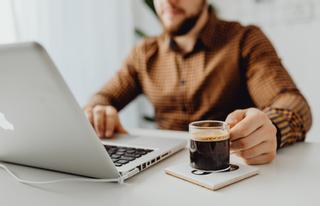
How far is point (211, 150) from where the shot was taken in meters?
0.71

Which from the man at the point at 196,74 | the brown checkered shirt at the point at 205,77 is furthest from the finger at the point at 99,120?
the brown checkered shirt at the point at 205,77

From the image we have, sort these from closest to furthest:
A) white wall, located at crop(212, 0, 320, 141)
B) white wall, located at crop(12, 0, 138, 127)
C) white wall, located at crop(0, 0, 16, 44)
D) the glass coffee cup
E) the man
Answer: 1. the glass coffee cup
2. the man
3. white wall, located at crop(0, 0, 16, 44)
4. white wall, located at crop(12, 0, 138, 127)
5. white wall, located at crop(212, 0, 320, 141)

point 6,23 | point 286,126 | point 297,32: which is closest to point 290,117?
point 286,126

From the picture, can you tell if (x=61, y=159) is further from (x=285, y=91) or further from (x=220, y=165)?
(x=285, y=91)

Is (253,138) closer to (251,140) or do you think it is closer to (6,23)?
(251,140)

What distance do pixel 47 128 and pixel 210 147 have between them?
0.30 meters

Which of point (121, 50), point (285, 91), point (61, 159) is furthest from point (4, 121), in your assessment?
point (121, 50)

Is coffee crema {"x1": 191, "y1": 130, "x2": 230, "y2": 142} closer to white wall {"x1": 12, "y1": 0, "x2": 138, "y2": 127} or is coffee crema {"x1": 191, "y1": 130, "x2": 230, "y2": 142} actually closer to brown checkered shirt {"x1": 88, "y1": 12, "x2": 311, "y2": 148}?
brown checkered shirt {"x1": 88, "y1": 12, "x2": 311, "y2": 148}

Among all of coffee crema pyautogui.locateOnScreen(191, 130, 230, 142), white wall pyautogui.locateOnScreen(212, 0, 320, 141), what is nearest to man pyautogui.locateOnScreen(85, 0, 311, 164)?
coffee crema pyautogui.locateOnScreen(191, 130, 230, 142)

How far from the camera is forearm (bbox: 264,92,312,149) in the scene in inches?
35.6

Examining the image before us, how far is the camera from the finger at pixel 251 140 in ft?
2.48

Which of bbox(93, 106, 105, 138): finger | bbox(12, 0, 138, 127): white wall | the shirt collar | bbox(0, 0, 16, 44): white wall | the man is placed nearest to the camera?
bbox(93, 106, 105, 138): finger

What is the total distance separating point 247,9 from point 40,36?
1.26 meters

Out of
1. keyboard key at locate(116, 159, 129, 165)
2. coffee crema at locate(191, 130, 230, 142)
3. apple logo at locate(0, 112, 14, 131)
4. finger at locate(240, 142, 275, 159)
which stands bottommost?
keyboard key at locate(116, 159, 129, 165)
